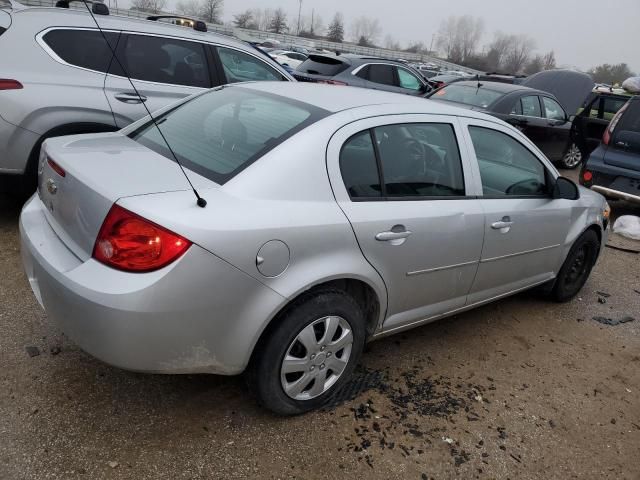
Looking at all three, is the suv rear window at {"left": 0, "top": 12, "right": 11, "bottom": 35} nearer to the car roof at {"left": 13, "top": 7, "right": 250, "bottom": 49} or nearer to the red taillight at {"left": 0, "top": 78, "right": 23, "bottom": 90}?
the car roof at {"left": 13, "top": 7, "right": 250, "bottom": 49}

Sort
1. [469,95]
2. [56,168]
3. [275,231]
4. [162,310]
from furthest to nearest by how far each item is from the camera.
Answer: [469,95]
[56,168]
[275,231]
[162,310]

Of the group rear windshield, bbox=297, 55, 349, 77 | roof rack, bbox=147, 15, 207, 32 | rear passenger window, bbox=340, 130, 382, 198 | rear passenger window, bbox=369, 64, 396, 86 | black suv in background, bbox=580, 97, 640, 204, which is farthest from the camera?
rear passenger window, bbox=369, 64, 396, 86

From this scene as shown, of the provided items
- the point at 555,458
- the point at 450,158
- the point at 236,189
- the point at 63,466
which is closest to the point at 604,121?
the point at 450,158

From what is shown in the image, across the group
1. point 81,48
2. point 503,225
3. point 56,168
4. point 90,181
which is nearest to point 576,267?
point 503,225

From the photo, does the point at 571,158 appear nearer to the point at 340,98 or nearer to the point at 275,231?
the point at 340,98

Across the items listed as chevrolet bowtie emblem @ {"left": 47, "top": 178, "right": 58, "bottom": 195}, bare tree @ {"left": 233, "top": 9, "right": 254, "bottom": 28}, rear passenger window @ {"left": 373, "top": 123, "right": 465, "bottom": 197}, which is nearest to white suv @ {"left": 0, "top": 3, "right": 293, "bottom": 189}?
chevrolet bowtie emblem @ {"left": 47, "top": 178, "right": 58, "bottom": 195}

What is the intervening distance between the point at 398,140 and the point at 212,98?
3.80ft

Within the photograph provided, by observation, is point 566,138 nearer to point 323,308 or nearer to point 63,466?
point 323,308

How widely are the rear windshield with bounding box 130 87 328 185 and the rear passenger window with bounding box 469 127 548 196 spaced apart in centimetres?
115

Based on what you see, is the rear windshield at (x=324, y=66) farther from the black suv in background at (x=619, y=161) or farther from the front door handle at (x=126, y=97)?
the front door handle at (x=126, y=97)

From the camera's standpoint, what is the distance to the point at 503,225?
3.15 meters

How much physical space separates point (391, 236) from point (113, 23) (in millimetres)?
3461

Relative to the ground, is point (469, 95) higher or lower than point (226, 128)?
lower

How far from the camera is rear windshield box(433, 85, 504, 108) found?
8.30m
